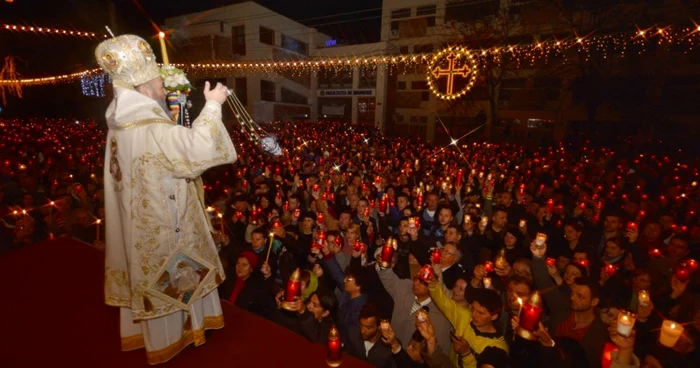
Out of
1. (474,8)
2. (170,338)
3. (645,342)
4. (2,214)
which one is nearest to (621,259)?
(645,342)

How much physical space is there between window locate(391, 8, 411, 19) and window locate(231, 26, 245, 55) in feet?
48.9

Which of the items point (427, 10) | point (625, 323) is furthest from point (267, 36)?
point (625, 323)

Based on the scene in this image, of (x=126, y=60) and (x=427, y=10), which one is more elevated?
(x=427, y=10)

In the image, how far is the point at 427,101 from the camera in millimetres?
34125

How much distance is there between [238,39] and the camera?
113 ft

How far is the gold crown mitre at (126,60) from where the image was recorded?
2295mm

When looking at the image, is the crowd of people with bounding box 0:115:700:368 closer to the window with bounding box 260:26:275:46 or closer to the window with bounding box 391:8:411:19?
the window with bounding box 260:26:275:46

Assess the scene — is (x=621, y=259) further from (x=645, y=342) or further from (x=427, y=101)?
(x=427, y=101)

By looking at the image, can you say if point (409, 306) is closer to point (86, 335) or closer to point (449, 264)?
point (449, 264)

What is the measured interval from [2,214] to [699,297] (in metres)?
10.5

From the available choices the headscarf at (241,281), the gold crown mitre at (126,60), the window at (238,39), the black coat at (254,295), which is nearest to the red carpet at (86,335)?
the black coat at (254,295)

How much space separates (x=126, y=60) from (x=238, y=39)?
3602 cm

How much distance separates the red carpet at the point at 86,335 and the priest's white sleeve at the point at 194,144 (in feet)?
4.56

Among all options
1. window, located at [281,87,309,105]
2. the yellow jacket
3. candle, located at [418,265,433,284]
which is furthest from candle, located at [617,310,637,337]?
window, located at [281,87,309,105]
